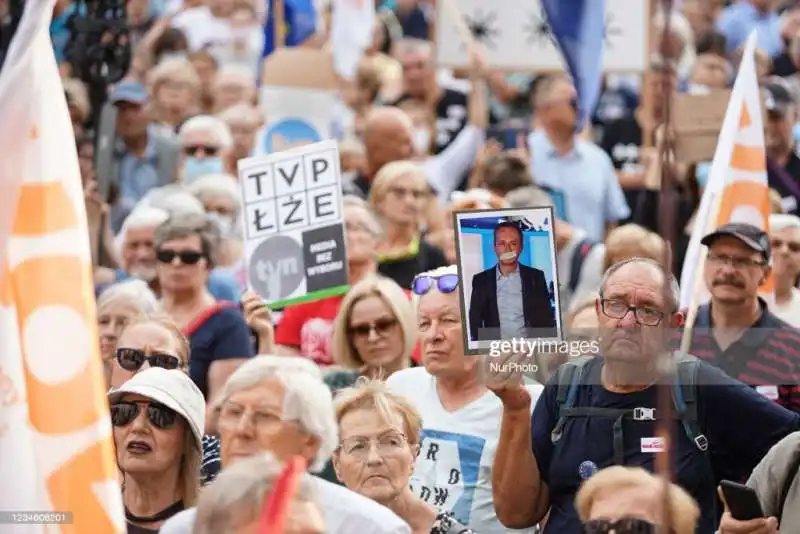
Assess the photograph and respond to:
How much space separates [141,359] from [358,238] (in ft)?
5.81

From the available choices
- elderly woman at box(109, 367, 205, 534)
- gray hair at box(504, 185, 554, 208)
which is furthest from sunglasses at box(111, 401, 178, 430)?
gray hair at box(504, 185, 554, 208)

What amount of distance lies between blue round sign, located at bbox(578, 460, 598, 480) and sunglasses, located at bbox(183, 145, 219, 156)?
6.16m

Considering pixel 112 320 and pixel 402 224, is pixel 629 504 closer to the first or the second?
pixel 112 320

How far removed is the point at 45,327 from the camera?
6.28 meters

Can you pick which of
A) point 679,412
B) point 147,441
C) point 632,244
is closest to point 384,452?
point 147,441

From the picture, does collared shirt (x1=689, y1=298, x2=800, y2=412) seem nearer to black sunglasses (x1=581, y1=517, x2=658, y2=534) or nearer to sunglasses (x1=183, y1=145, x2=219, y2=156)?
black sunglasses (x1=581, y1=517, x2=658, y2=534)

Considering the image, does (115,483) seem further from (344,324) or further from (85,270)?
(344,324)

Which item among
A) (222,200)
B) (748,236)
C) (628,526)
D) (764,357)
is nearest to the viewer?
(628,526)

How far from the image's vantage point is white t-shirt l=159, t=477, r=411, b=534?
568 centimetres

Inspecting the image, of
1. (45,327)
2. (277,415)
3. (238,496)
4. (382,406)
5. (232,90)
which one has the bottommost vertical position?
(232,90)

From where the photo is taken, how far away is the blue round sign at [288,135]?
11781 mm

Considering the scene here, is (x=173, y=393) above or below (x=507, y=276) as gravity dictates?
below

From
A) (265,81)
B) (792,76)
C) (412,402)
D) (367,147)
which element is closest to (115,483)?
(412,402)

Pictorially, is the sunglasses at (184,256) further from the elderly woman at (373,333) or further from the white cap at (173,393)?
the white cap at (173,393)
